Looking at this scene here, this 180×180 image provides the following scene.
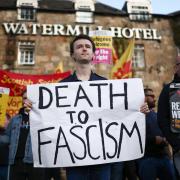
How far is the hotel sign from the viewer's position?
60.5ft

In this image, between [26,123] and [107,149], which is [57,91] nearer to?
[107,149]

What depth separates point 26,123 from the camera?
5.68 metres

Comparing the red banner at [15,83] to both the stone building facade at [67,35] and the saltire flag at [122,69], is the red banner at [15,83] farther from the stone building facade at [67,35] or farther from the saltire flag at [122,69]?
the stone building facade at [67,35]

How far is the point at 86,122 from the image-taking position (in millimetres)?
3438

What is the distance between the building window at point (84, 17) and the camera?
1939 centimetres

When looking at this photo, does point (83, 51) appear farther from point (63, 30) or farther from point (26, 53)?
point (63, 30)

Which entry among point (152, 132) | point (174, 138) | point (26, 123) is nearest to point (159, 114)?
point (174, 138)

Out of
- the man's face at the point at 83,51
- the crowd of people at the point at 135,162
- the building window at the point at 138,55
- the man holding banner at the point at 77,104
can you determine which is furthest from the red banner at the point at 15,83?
the building window at the point at 138,55

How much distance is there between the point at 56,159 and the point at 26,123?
2.42 m

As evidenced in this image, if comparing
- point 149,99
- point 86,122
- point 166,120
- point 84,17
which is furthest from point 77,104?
point 84,17

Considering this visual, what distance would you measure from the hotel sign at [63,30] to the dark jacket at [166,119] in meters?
15.3

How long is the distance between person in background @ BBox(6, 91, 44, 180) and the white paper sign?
6.63 feet

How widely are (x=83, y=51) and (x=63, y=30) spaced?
15.6 meters

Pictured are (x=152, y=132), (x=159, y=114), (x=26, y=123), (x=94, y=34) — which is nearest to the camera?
(x=159, y=114)
